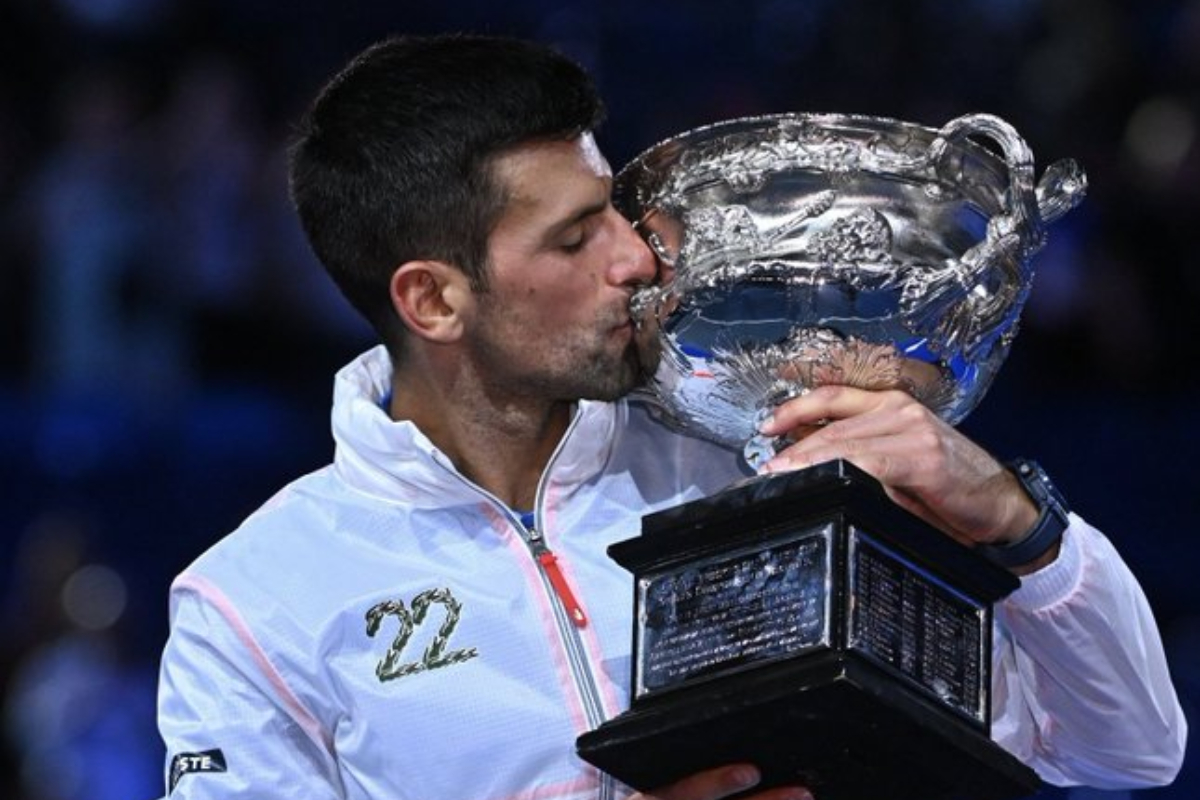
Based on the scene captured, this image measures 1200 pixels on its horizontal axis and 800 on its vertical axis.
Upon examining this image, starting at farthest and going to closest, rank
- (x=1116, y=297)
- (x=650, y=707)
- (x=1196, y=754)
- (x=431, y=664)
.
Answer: (x=1116, y=297) → (x=1196, y=754) → (x=431, y=664) → (x=650, y=707)

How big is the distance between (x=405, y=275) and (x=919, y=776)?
2.73ft

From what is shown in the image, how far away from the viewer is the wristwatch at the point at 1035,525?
105 inches

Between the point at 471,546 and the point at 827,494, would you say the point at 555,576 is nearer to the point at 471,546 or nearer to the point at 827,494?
the point at 471,546

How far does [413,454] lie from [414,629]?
0.20 meters

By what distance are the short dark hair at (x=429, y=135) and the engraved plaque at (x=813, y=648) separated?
1.49ft

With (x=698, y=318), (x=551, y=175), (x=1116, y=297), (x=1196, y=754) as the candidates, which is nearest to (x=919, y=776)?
(x=698, y=318)

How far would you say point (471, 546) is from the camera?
2.93m

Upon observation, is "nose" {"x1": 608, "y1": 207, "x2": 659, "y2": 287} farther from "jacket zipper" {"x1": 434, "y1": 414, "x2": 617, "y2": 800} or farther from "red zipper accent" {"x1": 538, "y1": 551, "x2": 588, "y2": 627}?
"red zipper accent" {"x1": 538, "y1": 551, "x2": 588, "y2": 627}

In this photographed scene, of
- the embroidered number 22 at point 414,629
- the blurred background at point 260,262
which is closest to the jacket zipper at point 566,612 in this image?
the embroidered number 22 at point 414,629

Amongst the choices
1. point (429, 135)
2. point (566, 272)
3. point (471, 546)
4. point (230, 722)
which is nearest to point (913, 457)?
point (566, 272)

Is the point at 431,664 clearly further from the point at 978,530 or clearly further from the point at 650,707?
the point at 978,530

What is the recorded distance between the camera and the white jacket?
2.80 m

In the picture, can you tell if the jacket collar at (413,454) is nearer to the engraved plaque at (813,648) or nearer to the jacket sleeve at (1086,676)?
the engraved plaque at (813,648)

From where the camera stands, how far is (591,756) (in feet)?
8.65
